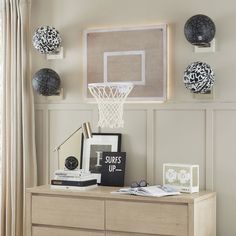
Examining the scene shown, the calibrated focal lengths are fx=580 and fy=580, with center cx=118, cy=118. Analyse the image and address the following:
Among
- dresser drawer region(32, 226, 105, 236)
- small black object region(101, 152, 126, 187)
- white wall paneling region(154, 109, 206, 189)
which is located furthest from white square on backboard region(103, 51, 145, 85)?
dresser drawer region(32, 226, 105, 236)

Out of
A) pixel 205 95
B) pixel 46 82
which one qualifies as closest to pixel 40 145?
pixel 46 82

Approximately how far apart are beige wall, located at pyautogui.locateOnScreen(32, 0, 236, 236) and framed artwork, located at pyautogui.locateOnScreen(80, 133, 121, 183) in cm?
9

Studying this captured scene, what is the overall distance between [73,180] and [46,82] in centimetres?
78

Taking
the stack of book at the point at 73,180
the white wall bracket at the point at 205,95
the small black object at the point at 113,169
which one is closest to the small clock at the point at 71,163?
the stack of book at the point at 73,180

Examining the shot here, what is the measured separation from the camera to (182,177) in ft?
12.9

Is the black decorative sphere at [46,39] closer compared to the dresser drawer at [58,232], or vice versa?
the dresser drawer at [58,232]

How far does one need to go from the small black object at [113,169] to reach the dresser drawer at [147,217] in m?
0.38

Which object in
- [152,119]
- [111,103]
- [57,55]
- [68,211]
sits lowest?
[68,211]

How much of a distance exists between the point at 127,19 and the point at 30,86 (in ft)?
3.10

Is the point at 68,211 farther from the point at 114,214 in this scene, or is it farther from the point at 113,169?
the point at 113,169

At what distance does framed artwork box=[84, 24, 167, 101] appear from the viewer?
13.8ft

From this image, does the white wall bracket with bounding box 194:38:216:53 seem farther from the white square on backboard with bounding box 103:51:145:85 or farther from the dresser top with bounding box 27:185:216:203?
the dresser top with bounding box 27:185:216:203

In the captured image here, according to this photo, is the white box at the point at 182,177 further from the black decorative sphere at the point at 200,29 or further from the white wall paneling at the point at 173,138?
the black decorative sphere at the point at 200,29

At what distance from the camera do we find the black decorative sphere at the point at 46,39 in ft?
14.3
